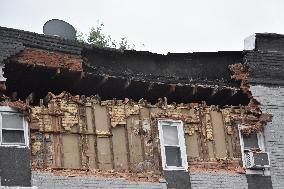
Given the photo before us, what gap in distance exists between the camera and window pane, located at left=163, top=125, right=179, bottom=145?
18.2 m

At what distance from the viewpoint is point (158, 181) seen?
1733cm

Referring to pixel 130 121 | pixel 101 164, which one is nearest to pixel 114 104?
pixel 130 121

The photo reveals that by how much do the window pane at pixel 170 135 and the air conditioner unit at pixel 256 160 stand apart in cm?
235

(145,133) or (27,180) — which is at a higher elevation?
(145,133)

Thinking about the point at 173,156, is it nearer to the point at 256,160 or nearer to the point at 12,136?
the point at 256,160

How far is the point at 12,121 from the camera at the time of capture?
53.3ft

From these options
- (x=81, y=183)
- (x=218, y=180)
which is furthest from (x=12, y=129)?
(x=218, y=180)

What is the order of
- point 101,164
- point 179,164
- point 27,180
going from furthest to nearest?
point 179,164 < point 101,164 < point 27,180

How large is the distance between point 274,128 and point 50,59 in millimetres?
7624

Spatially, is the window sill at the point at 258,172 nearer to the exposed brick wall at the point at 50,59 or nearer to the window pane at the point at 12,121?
the exposed brick wall at the point at 50,59

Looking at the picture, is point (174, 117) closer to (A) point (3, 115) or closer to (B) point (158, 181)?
(B) point (158, 181)

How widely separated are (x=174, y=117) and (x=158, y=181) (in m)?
2.13

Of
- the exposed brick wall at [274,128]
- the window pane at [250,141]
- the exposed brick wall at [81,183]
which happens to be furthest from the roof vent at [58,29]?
the window pane at [250,141]

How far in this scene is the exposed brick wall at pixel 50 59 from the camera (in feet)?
56.2
